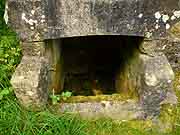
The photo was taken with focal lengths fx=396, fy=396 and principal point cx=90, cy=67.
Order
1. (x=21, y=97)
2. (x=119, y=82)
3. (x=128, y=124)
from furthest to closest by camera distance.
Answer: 1. (x=119, y=82)
2. (x=128, y=124)
3. (x=21, y=97)

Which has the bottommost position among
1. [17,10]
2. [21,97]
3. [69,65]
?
[21,97]

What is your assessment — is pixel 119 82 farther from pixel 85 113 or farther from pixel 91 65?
pixel 85 113

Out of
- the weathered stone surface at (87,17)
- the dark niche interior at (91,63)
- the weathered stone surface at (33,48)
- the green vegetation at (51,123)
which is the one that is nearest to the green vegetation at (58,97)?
the green vegetation at (51,123)

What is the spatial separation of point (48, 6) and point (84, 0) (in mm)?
260

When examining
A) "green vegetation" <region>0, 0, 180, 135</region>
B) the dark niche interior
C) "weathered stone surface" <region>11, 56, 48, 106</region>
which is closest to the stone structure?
"weathered stone surface" <region>11, 56, 48, 106</region>

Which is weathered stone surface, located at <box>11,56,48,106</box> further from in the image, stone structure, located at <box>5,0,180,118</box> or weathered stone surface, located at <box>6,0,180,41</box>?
Answer: weathered stone surface, located at <box>6,0,180,41</box>

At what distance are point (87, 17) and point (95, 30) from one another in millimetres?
117

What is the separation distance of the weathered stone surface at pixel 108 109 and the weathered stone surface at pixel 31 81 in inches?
11.8

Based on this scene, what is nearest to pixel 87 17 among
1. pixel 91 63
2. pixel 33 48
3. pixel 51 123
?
pixel 33 48

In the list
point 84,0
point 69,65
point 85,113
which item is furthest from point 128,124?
point 69,65

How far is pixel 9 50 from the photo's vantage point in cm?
365

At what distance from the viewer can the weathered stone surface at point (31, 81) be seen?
2.97 metres

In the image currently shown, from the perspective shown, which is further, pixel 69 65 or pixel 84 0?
pixel 69 65

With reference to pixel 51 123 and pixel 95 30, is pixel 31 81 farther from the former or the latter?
pixel 95 30
